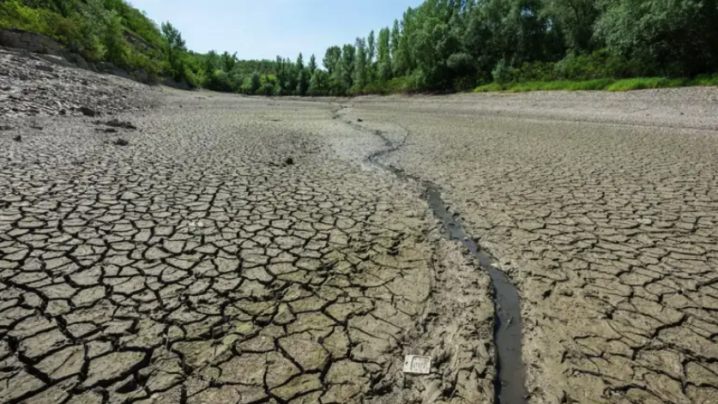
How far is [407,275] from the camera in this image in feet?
9.77

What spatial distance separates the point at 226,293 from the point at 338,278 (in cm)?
81

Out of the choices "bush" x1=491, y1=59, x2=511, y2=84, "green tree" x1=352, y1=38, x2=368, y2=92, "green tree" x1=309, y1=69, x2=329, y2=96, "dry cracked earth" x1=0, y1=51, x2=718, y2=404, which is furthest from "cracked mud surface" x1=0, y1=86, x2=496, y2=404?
"green tree" x1=309, y1=69, x2=329, y2=96

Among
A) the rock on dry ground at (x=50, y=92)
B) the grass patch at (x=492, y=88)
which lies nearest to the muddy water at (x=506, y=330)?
the rock on dry ground at (x=50, y=92)

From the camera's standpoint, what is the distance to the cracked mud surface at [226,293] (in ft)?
6.10

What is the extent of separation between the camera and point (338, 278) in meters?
2.86

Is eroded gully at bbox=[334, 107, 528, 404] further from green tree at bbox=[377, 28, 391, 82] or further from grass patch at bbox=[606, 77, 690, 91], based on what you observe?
green tree at bbox=[377, 28, 391, 82]

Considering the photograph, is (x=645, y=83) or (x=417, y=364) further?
(x=645, y=83)

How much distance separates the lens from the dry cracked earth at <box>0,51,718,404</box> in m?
1.89

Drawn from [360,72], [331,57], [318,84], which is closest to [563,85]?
[360,72]

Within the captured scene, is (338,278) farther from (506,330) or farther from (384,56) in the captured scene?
(384,56)

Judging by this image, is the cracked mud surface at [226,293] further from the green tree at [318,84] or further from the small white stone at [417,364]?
the green tree at [318,84]

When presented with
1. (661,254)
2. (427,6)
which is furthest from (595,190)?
(427,6)

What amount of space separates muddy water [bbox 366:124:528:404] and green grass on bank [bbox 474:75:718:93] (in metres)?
16.7

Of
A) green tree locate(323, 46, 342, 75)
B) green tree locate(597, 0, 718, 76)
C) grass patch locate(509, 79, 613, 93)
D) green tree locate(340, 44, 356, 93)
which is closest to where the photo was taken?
green tree locate(597, 0, 718, 76)
